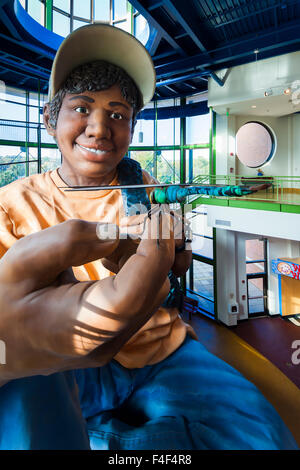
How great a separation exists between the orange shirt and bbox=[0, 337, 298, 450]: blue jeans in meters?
0.06

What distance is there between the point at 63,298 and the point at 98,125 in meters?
0.68

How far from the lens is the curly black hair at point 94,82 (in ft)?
3.29

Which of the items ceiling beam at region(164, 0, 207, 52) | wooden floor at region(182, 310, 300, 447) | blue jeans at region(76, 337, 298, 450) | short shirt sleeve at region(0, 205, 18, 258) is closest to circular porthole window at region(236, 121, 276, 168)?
wooden floor at region(182, 310, 300, 447)

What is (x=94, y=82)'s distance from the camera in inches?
39.4

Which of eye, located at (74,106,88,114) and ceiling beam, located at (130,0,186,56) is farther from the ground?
ceiling beam, located at (130,0,186,56)

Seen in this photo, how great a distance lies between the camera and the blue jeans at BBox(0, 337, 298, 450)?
2.04 ft

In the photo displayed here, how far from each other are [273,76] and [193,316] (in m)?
7.29

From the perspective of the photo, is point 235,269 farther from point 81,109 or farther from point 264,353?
point 81,109

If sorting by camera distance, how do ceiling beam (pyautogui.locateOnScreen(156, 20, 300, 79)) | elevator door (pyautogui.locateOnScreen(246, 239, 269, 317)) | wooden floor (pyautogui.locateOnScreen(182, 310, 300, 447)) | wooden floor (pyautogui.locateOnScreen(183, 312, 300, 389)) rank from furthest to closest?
elevator door (pyautogui.locateOnScreen(246, 239, 269, 317)) < wooden floor (pyautogui.locateOnScreen(183, 312, 300, 389)) < ceiling beam (pyautogui.locateOnScreen(156, 20, 300, 79)) < wooden floor (pyautogui.locateOnScreen(182, 310, 300, 447))

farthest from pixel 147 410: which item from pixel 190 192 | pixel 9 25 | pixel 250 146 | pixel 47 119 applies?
pixel 9 25

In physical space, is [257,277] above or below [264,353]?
above

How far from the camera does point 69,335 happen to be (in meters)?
0.53

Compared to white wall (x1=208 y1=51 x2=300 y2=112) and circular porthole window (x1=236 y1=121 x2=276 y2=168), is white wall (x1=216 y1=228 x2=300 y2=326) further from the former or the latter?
circular porthole window (x1=236 y1=121 x2=276 y2=168)
